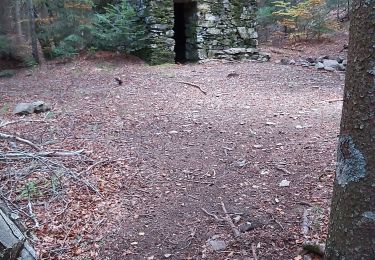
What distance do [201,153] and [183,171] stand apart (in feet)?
1.55

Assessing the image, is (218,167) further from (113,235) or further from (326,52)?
(326,52)

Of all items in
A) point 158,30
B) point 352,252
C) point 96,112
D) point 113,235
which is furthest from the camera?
point 158,30

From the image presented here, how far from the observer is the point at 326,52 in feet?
40.3

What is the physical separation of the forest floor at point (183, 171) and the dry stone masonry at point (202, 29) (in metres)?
3.39

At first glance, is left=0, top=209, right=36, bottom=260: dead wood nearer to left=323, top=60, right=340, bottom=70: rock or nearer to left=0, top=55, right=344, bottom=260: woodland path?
left=0, top=55, right=344, bottom=260: woodland path

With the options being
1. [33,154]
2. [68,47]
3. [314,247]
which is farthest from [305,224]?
[68,47]

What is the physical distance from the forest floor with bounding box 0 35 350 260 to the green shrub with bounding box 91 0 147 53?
3287mm

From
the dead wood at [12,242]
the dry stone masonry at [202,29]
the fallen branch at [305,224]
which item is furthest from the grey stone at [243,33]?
the dead wood at [12,242]

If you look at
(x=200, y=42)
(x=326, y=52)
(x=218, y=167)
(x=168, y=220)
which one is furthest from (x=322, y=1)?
(x=168, y=220)

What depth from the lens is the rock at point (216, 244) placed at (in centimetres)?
280

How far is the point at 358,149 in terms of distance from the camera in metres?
1.64

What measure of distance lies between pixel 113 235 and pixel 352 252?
2.00m

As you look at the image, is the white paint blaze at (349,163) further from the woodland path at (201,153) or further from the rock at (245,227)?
the rock at (245,227)

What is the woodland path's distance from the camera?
296cm
